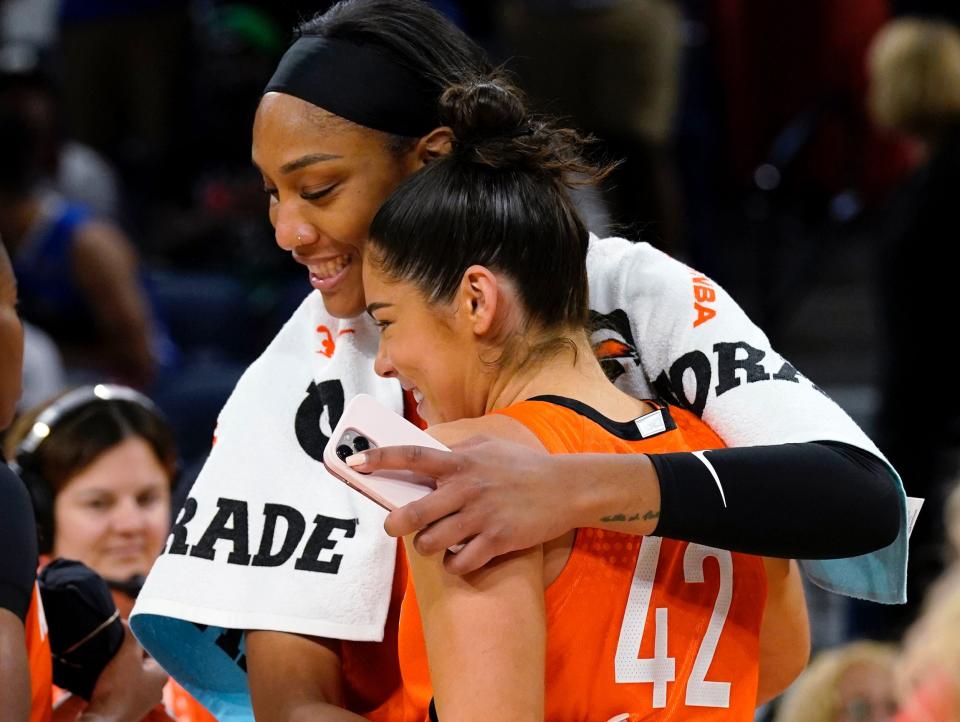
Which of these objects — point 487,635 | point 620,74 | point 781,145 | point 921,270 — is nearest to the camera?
point 487,635

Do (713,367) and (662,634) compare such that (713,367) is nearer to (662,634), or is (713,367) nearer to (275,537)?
(662,634)

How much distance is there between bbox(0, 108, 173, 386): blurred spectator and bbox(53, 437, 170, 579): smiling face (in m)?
1.76

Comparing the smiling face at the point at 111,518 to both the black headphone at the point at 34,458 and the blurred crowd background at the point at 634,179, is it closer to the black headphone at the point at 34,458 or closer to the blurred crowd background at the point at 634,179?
the black headphone at the point at 34,458

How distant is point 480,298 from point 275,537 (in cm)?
42

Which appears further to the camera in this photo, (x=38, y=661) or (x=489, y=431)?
(x=38, y=661)

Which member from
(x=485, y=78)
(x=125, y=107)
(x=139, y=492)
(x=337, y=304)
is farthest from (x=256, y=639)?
(x=125, y=107)

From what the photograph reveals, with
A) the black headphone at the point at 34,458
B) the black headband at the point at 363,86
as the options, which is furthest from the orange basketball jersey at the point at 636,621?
the black headphone at the point at 34,458

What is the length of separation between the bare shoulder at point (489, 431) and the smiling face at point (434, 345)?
11 centimetres

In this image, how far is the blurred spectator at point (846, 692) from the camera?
2.63m

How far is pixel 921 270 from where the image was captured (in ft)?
13.2

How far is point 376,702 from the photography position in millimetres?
1860

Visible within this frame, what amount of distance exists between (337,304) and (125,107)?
13.3ft

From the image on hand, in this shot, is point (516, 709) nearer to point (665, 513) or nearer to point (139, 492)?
point (665, 513)

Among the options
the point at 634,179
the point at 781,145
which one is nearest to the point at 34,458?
the point at 634,179
